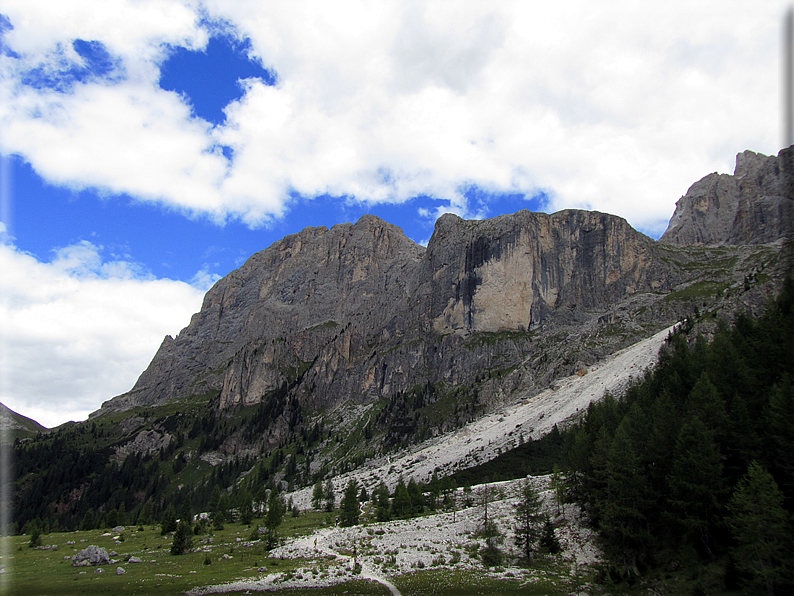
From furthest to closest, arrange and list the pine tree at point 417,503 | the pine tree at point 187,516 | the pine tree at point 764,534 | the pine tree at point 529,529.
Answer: the pine tree at point 417,503
the pine tree at point 187,516
the pine tree at point 529,529
the pine tree at point 764,534

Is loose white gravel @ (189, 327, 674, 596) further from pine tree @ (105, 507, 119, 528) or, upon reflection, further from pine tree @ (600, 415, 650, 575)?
pine tree @ (105, 507, 119, 528)

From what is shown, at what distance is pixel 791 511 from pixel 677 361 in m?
35.4

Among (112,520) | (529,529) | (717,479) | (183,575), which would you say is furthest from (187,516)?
(717,479)

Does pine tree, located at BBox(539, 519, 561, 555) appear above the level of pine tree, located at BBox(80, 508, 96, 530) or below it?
above

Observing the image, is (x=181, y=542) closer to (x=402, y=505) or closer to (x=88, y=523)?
(x=402, y=505)

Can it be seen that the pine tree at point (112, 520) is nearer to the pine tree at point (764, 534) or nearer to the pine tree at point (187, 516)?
the pine tree at point (187, 516)

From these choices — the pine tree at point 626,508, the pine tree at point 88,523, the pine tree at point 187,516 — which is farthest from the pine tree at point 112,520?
the pine tree at point 626,508

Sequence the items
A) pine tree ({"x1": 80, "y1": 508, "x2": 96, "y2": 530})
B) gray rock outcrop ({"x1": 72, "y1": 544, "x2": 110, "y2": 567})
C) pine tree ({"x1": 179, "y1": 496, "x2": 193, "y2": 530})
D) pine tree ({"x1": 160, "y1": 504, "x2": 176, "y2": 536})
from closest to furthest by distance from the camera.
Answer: gray rock outcrop ({"x1": 72, "y1": 544, "x2": 110, "y2": 567}), pine tree ({"x1": 179, "y1": 496, "x2": 193, "y2": 530}), pine tree ({"x1": 160, "y1": 504, "x2": 176, "y2": 536}), pine tree ({"x1": 80, "y1": 508, "x2": 96, "y2": 530})

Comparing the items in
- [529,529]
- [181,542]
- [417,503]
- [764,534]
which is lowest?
[417,503]

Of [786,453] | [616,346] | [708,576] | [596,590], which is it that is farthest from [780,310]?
[616,346]

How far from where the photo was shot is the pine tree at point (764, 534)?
23.8 metres

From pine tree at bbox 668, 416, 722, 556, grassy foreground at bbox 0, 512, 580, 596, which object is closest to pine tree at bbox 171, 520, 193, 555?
grassy foreground at bbox 0, 512, 580, 596

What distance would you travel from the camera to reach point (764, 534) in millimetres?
24734

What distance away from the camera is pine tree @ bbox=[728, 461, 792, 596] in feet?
78.0
